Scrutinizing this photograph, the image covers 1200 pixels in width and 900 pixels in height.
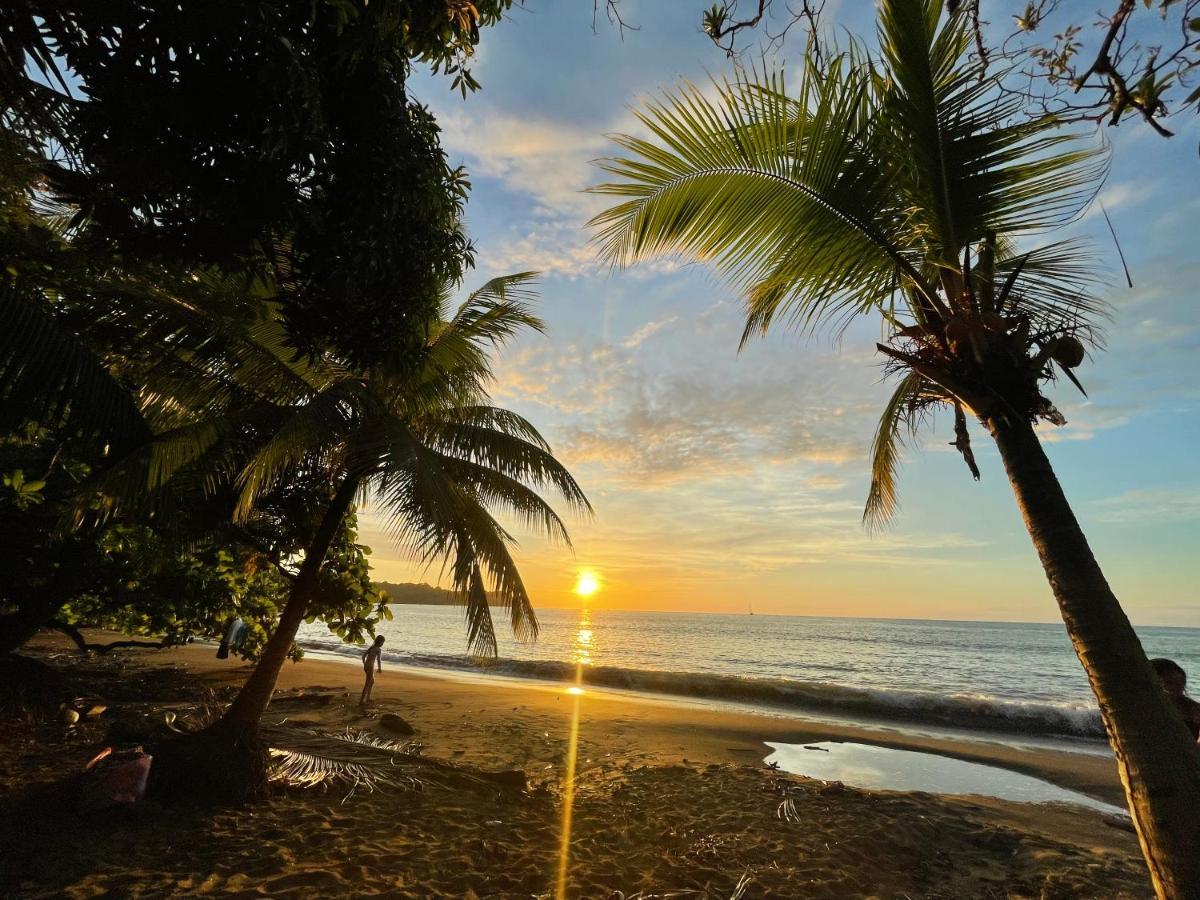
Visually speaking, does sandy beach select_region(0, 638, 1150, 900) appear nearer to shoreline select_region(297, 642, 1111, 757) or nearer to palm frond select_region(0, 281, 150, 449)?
palm frond select_region(0, 281, 150, 449)

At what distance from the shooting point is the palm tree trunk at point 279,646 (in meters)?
5.88

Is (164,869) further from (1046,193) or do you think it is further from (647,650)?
(647,650)

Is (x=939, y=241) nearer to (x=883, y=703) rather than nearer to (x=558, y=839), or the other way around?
(x=558, y=839)

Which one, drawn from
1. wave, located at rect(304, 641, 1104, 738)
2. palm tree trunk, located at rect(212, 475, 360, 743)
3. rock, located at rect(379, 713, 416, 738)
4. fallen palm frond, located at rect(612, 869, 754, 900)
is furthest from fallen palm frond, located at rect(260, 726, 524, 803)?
wave, located at rect(304, 641, 1104, 738)

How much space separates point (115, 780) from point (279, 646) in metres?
1.77

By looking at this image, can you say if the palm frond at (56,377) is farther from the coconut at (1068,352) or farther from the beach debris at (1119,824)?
the beach debris at (1119,824)

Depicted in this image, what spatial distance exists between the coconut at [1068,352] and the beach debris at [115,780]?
7276mm

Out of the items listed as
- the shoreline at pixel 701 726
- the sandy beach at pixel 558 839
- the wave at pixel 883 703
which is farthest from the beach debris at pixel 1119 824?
the wave at pixel 883 703

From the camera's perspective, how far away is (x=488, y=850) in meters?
4.82

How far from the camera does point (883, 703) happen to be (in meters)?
18.3

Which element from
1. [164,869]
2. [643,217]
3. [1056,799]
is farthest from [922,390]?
[1056,799]

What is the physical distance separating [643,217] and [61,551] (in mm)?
8619

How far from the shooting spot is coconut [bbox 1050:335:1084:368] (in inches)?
110

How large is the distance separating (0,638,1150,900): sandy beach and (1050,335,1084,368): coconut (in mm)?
4324
